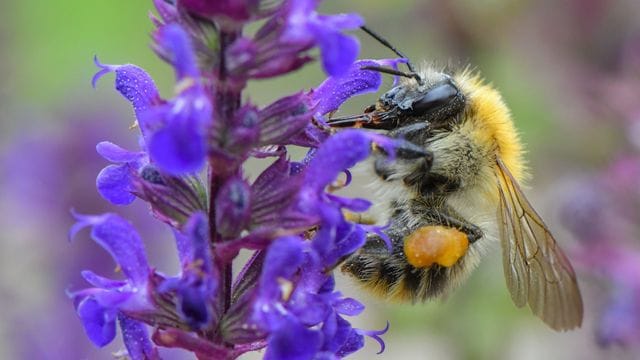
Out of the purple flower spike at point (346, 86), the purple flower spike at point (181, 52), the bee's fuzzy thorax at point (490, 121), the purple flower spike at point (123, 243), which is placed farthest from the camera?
the bee's fuzzy thorax at point (490, 121)

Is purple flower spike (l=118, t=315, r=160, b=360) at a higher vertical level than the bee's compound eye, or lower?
lower

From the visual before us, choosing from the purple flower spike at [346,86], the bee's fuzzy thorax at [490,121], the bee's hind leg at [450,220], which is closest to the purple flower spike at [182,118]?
the purple flower spike at [346,86]

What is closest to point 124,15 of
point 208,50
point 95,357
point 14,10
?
point 14,10

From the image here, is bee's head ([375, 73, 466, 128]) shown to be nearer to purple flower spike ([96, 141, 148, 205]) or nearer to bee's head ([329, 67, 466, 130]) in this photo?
bee's head ([329, 67, 466, 130])

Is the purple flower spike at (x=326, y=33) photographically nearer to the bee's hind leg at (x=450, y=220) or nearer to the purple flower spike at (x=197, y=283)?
the purple flower spike at (x=197, y=283)

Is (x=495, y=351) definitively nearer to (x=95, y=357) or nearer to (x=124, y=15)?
(x=95, y=357)

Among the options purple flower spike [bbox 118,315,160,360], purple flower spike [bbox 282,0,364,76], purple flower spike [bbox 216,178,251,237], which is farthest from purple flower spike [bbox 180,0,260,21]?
purple flower spike [bbox 118,315,160,360]

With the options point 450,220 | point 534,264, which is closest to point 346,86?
point 450,220
